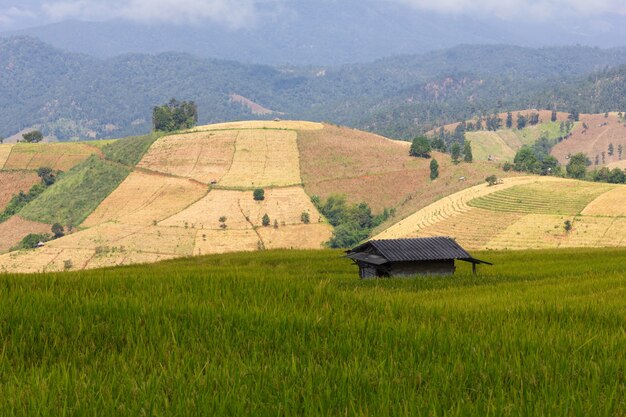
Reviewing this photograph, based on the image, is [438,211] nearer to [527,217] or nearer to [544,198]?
[527,217]

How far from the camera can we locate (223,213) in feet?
634

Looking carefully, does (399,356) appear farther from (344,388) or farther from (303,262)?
(303,262)

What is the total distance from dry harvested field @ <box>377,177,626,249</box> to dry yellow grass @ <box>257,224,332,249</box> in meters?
18.0

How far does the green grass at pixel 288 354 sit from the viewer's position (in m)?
5.87

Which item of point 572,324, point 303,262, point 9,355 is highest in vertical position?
point 9,355

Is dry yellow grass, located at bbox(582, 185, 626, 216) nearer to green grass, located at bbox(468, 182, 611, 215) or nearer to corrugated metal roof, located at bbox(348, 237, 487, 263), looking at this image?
green grass, located at bbox(468, 182, 611, 215)

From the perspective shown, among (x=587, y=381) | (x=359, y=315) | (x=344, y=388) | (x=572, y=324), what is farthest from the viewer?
(x=572, y=324)

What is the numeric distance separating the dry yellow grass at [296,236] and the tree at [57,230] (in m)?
58.4

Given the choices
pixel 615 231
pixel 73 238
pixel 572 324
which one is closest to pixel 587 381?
pixel 572 324

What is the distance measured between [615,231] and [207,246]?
9346 cm

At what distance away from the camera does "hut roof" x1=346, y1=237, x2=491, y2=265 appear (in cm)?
3700

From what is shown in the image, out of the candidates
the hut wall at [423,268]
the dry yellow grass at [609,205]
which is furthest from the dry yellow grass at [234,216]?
the hut wall at [423,268]

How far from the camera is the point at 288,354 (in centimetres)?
798

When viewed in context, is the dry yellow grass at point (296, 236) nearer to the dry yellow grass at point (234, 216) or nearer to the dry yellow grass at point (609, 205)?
the dry yellow grass at point (234, 216)
